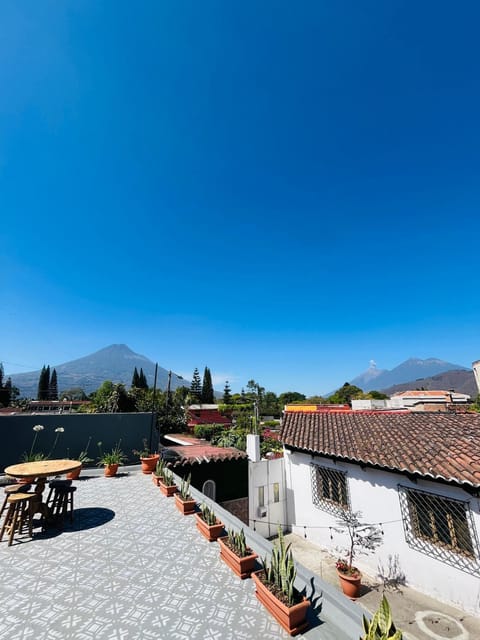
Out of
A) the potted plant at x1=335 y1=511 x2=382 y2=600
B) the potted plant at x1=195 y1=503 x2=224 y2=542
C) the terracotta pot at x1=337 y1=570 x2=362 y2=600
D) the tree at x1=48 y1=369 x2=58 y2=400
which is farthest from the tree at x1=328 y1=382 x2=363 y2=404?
the tree at x1=48 y1=369 x2=58 y2=400

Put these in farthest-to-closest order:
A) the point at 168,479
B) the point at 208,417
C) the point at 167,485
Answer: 1. the point at 208,417
2. the point at 168,479
3. the point at 167,485

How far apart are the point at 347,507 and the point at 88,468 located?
29.8 feet

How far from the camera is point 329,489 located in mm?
9570

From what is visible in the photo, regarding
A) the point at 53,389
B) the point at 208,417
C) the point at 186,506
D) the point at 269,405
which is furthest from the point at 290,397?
the point at 186,506

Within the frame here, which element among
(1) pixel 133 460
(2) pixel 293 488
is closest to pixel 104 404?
(1) pixel 133 460

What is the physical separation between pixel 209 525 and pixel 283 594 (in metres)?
2.33

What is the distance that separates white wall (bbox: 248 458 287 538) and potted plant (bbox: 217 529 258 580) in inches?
264

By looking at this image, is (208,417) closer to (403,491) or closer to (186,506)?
(403,491)

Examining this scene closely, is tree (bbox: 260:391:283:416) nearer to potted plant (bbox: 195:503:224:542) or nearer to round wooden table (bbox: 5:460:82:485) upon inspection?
round wooden table (bbox: 5:460:82:485)

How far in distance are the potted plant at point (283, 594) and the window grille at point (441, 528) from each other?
5375 millimetres

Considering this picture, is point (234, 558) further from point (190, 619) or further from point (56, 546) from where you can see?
point (56, 546)

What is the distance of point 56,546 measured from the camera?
16.1 ft

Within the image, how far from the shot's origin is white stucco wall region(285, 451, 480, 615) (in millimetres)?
6289

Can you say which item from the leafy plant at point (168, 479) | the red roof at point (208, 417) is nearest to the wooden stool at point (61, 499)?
the leafy plant at point (168, 479)
